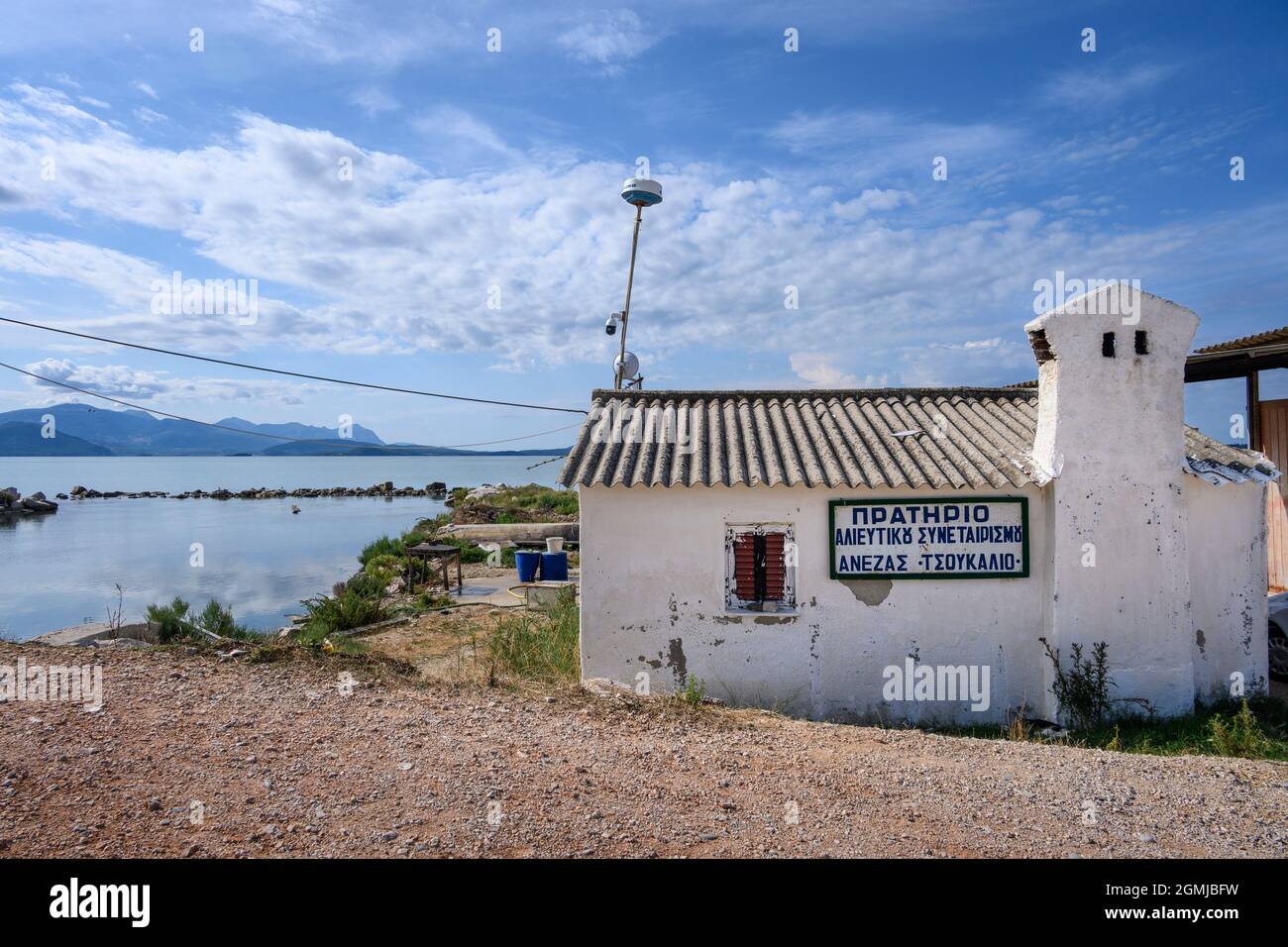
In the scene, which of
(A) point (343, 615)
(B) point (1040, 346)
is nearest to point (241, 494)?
(A) point (343, 615)

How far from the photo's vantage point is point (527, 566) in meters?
18.3

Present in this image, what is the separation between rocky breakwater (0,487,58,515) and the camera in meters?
50.8

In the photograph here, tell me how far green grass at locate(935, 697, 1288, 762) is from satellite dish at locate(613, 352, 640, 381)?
29.1ft

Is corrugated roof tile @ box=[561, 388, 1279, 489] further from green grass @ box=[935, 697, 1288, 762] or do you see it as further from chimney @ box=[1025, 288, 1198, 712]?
green grass @ box=[935, 697, 1288, 762]

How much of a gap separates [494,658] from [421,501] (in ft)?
192

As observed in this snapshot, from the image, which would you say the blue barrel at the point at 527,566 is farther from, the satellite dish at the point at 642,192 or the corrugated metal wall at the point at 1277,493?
the corrugated metal wall at the point at 1277,493

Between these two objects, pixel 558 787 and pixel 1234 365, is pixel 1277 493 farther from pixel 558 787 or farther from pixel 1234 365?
pixel 558 787

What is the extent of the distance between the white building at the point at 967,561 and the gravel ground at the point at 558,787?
76.7 inches

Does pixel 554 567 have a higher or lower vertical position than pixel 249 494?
lower

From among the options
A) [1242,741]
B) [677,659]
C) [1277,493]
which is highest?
[1277,493]

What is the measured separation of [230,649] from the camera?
919 cm

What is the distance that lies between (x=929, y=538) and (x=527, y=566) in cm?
1101

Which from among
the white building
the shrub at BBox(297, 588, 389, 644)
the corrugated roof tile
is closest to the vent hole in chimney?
the white building
